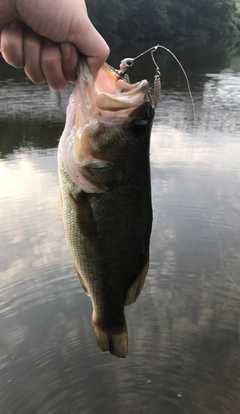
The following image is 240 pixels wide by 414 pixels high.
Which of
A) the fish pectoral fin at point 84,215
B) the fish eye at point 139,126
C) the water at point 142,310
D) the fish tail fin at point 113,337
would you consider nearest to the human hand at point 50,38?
the fish eye at point 139,126

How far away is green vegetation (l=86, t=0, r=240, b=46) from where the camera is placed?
40.6 m

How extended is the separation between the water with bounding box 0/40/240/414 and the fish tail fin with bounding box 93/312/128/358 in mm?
1311

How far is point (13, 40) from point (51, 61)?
0.17 metres

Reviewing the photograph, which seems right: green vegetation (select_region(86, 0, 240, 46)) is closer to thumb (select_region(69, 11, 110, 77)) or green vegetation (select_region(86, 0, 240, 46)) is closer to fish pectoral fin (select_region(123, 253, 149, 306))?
thumb (select_region(69, 11, 110, 77))

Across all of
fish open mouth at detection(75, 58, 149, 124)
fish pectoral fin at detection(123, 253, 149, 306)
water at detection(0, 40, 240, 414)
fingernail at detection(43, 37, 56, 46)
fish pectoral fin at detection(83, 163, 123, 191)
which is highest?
fingernail at detection(43, 37, 56, 46)

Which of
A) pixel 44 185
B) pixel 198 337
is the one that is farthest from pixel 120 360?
pixel 44 185

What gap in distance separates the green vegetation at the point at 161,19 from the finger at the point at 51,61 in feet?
135

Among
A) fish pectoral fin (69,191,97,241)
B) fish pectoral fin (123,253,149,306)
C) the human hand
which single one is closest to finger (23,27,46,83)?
the human hand

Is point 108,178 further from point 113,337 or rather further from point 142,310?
point 142,310

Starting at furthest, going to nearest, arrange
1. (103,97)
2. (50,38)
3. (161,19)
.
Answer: (161,19) < (103,97) < (50,38)

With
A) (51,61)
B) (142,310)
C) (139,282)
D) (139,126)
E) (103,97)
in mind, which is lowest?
(142,310)

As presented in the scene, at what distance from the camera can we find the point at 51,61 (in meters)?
1.54

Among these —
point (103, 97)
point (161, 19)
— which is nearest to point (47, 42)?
point (103, 97)

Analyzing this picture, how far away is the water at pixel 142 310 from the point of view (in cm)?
320
